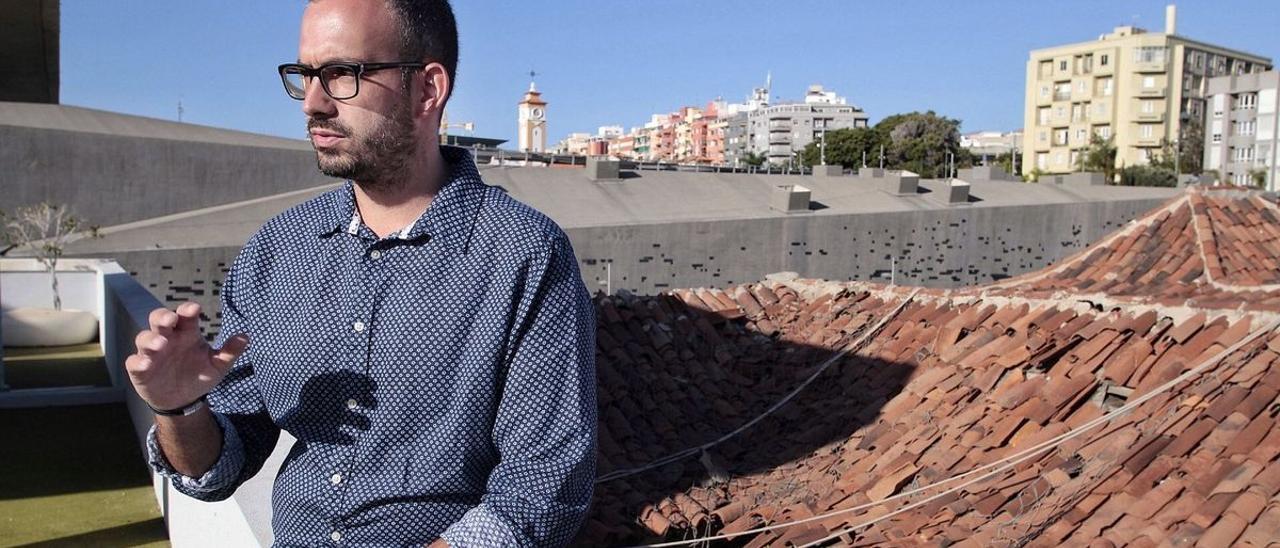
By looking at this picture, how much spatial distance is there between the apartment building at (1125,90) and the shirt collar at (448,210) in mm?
66126

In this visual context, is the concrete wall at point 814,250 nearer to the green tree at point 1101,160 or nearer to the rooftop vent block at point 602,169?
the rooftop vent block at point 602,169

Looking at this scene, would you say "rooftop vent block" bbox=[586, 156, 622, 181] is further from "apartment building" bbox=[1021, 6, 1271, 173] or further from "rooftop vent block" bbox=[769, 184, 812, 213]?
"apartment building" bbox=[1021, 6, 1271, 173]

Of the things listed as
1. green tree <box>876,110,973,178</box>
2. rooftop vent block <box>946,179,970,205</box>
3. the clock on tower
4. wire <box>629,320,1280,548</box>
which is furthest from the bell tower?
wire <box>629,320,1280,548</box>

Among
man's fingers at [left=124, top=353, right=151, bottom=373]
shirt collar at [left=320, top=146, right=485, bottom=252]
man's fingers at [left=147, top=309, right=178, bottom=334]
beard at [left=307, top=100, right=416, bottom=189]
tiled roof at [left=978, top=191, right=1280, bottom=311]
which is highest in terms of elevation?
beard at [left=307, top=100, right=416, bottom=189]

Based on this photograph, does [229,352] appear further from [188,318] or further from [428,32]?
[428,32]

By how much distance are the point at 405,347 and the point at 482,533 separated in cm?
29

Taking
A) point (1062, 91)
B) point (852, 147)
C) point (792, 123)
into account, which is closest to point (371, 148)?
point (852, 147)

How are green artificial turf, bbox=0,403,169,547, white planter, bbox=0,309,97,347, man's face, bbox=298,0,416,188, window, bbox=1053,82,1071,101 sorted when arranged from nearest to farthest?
man's face, bbox=298,0,416,188 → green artificial turf, bbox=0,403,169,547 → white planter, bbox=0,309,97,347 → window, bbox=1053,82,1071,101

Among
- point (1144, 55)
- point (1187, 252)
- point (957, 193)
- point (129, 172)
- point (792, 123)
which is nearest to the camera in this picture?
point (1187, 252)

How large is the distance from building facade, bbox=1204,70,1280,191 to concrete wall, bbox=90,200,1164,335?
3780 cm

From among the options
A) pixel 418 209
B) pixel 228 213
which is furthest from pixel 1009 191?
pixel 418 209

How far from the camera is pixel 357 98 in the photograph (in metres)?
1.60

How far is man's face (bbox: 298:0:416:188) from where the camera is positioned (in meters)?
1.60

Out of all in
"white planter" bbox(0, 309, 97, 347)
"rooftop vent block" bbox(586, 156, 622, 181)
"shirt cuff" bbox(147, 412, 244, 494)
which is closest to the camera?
"shirt cuff" bbox(147, 412, 244, 494)
